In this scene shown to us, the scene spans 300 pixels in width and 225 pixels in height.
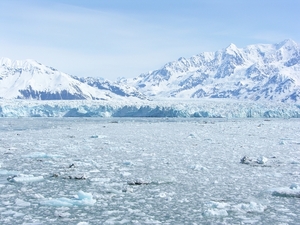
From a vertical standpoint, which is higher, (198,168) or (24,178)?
(198,168)

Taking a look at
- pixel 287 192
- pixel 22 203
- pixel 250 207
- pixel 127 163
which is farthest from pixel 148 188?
pixel 127 163

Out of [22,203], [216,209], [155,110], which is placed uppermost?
[155,110]

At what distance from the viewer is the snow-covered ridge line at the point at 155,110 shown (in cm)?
5647

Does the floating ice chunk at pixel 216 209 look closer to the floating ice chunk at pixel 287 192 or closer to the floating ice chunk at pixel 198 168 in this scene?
the floating ice chunk at pixel 287 192

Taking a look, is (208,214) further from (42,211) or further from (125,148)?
(125,148)

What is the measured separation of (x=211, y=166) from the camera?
10469 millimetres

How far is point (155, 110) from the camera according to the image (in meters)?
59.9

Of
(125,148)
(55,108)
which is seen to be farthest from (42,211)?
(55,108)

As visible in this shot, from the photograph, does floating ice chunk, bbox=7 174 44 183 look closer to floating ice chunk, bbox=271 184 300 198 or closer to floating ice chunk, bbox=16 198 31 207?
floating ice chunk, bbox=16 198 31 207

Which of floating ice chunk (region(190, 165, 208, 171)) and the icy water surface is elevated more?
floating ice chunk (region(190, 165, 208, 171))

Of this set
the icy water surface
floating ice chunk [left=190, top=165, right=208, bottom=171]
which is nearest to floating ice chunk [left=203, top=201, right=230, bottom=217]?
the icy water surface

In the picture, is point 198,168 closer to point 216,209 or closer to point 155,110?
point 216,209

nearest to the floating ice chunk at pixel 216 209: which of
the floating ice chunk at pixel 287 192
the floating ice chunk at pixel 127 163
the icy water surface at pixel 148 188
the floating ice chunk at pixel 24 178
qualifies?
the icy water surface at pixel 148 188

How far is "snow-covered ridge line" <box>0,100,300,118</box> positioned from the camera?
56469mm
